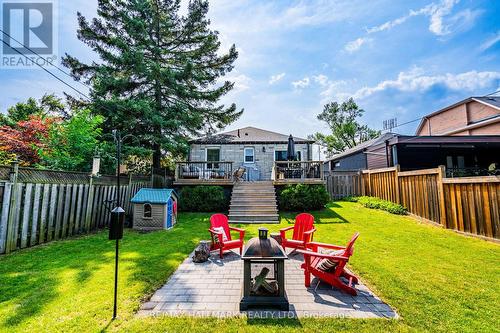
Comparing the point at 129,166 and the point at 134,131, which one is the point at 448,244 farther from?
the point at 129,166

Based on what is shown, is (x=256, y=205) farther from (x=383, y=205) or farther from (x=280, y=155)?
(x=280, y=155)

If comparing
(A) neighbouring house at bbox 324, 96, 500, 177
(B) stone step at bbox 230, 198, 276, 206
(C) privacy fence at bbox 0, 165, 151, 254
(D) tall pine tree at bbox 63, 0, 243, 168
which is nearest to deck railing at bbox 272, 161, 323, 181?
(B) stone step at bbox 230, 198, 276, 206

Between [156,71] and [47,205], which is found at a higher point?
[156,71]

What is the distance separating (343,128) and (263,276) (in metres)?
37.4

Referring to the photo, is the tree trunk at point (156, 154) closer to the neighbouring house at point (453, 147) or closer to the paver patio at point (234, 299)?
the paver patio at point (234, 299)

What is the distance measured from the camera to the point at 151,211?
26.2 ft

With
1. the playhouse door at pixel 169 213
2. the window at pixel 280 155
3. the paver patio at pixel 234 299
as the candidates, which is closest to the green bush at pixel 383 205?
the window at pixel 280 155

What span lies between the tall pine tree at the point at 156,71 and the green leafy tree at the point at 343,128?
86.7ft

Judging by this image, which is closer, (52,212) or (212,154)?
(52,212)

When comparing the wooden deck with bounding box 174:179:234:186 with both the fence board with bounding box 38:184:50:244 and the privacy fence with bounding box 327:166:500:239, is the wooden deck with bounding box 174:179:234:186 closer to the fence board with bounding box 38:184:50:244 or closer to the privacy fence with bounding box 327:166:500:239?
the fence board with bounding box 38:184:50:244

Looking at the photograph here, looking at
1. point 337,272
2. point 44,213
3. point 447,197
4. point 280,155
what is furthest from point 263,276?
point 280,155

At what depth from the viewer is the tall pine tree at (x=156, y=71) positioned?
11.9 meters

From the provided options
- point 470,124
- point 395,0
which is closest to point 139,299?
point 395,0

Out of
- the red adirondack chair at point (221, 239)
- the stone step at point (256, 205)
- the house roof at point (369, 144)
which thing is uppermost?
the house roof at point (369, 144)
